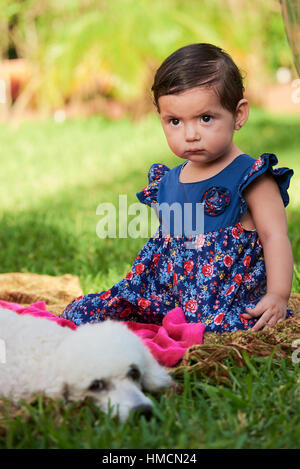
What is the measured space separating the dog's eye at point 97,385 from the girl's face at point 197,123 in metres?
1.04

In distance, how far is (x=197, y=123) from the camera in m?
2.30

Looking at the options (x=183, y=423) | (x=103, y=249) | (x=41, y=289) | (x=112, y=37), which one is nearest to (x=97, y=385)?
Result: (x=183, y=423)

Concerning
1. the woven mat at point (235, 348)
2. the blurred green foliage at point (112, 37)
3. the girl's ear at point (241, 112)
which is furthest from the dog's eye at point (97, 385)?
the blurred green foliage at point (112, 37)

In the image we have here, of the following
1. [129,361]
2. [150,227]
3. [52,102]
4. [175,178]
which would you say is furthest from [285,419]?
[52,102]

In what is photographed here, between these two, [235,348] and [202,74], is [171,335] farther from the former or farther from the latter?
[202,74]

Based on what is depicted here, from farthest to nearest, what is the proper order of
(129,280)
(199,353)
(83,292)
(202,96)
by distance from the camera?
1. (83,292)
2. (129,280)
3. (202,96)
4. (199,353)

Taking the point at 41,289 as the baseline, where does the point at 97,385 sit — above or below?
below

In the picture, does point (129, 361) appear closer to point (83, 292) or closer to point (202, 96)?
point (202, 96)

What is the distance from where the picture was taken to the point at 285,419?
5.13 ft

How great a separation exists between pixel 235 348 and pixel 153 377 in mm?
356

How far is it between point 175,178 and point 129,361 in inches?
46.1

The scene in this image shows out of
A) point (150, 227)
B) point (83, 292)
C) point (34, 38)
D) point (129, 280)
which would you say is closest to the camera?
point (129, 280)

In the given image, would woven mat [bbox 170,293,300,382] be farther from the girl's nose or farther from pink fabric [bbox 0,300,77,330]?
the girl's nose

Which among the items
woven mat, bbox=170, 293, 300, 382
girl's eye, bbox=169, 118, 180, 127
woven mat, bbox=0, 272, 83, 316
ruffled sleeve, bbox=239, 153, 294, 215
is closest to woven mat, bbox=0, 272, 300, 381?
woven mat, bbox=170, 293, 300, 382
